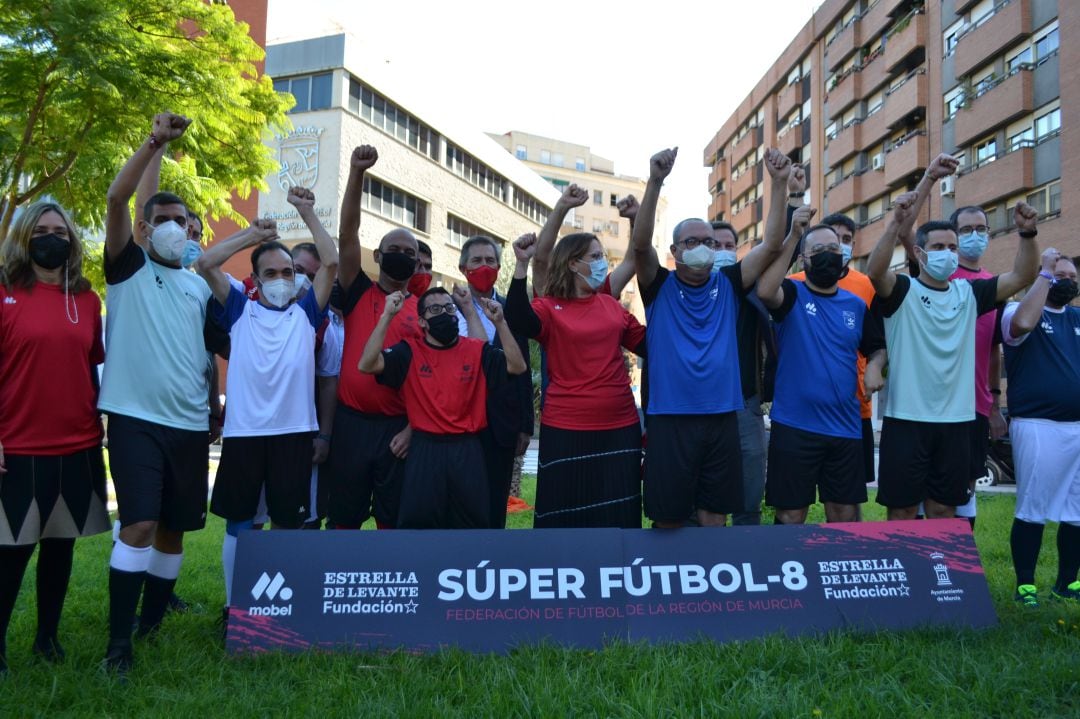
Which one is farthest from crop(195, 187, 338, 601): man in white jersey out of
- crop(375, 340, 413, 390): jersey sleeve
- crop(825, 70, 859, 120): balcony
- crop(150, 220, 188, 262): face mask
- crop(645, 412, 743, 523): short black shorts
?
crop(825, 70, 859, 120): balcony

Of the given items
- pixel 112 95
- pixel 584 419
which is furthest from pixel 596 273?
pixel 112 95

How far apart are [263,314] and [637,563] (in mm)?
2594

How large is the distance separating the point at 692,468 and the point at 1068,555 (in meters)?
2.94

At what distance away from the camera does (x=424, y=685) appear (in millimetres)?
3678

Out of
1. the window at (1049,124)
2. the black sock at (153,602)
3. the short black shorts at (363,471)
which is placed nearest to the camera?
the black sock at (153,602)

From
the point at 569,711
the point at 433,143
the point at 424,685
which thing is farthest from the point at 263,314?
the point at 433,143

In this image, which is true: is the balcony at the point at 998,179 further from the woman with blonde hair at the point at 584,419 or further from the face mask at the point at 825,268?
the woman with blonde hair at the point at 584,419

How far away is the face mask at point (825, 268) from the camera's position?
5238mm

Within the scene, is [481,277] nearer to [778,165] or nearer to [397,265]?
[397,265]

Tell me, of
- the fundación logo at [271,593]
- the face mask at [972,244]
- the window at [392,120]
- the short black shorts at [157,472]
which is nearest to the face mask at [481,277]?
the short black shorts at [157,472]

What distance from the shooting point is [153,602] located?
185 inches

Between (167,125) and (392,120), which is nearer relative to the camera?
(167,125)

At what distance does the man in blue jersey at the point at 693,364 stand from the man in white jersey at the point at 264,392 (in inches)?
80.5

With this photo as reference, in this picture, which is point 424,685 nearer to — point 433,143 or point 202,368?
point 202,368
